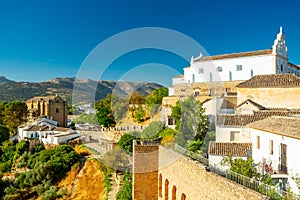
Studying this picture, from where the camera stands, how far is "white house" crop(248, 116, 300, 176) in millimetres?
8531

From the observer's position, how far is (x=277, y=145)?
30.8ft

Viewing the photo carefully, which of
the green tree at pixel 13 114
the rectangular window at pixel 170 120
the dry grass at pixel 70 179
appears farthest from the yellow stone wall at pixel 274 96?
the green tree at pixel 13 114

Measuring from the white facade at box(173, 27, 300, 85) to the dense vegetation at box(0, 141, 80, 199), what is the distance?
40.4ft

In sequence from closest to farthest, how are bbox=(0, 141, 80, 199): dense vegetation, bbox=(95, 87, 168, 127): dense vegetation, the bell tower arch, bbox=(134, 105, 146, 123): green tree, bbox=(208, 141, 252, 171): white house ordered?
bbox=(208, 141, 252, 171): white house
bbox=(0, 141, 80, 199): dense vegetation
bbox=(134, 105, 146, 123): green tree
bbox=(95, 87, 168, 127): dense vegetation
the bell tower arch

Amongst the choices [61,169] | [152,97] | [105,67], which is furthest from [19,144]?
[105,67]

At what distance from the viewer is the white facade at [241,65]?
25.2 m

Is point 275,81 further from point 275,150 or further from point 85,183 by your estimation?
point 85,183

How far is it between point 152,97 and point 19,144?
558 inches

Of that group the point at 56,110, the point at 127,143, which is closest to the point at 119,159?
the point at 127,143

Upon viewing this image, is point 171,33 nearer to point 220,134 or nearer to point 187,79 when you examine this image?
point 220,134

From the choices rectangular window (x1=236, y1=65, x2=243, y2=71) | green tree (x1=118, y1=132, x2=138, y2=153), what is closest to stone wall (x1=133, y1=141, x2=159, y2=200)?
green tree (x1=118, y1=132, x2=138, y2=153)

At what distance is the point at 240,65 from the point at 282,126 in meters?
18.2

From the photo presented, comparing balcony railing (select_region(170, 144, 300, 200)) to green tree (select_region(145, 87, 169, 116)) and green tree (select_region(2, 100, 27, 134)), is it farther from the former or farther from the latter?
green tree (select_region(2, 100, 27, 134))

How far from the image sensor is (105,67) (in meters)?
10.7
